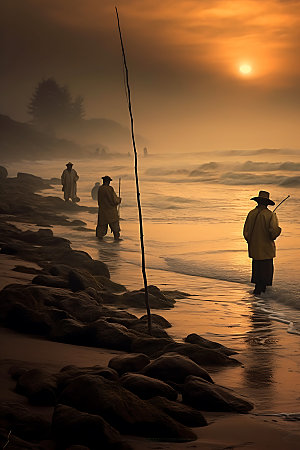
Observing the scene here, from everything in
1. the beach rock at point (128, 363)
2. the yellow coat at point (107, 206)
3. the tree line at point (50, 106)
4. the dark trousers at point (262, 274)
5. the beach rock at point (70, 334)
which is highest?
the tree line at point (50, 106)

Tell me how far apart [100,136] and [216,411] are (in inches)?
4730

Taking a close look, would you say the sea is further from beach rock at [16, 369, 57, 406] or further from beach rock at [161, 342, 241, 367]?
beach rock at [16, 369, 57, 406]

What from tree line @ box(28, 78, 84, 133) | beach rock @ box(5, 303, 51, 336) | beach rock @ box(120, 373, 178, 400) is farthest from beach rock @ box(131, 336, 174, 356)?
tree line @ box(28, 78, 84, 133)

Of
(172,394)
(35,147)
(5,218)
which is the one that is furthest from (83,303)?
(35,147)

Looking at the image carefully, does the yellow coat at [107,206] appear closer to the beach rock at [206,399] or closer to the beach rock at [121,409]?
the beach rock at [206,399]

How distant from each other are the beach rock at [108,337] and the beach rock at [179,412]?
5.03ft

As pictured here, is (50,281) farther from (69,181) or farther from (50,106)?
(50,106)

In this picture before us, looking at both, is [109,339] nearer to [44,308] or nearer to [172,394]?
[44,308]

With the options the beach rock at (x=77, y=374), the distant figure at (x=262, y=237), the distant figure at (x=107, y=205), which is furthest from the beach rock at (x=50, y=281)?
the distant figure at (x=107, y=205)

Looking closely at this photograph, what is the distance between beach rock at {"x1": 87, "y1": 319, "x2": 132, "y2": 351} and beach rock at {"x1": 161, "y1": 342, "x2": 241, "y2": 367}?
0.33 m

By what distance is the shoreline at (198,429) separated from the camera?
10.6 ft

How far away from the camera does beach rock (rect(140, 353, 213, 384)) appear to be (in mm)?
4055

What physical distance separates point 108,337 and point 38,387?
61.0 inches

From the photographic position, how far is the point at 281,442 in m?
3.33
